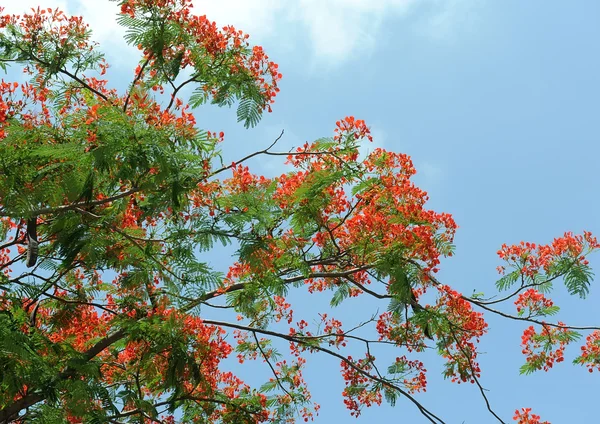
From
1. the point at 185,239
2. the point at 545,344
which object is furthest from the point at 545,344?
the point at 185,239

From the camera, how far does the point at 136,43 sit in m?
6.41

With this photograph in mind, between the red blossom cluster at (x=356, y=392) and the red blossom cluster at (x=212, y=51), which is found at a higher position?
the red blossom cluster at (x=212, y=51)

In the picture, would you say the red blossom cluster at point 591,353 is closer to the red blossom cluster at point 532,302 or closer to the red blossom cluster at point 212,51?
the red blossom cluster at point 532,302

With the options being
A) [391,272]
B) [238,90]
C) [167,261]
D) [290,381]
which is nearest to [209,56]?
[238,90]

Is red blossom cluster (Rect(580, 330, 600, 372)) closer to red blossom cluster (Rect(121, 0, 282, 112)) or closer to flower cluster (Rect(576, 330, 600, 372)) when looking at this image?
flower cluster (Rect(576, 330, 600, 372))

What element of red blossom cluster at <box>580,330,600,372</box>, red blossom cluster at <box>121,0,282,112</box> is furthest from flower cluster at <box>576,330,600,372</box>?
red blossom cluster at <box>121,0,282,112</box>

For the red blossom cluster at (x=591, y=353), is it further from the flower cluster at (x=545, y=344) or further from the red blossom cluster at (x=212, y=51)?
the red blossom cluster at (x=212, y=51)

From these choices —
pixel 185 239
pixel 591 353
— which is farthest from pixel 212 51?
pixel 591 353

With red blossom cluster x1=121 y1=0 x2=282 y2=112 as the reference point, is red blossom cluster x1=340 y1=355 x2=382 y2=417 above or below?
below

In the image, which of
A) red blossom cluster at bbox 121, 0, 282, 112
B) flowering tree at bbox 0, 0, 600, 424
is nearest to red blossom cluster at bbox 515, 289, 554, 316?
flowering tree at bbox 0, 0, 600, 424

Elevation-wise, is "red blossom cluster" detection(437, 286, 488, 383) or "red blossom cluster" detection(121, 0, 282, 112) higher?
"red blossom cluster" detection(121, 0, 282, 112)

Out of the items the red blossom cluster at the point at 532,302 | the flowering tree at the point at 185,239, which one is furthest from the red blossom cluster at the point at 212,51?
the red blossom cluster at the point at 532,302

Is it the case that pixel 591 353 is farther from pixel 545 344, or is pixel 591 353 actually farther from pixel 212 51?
pixel 212 51

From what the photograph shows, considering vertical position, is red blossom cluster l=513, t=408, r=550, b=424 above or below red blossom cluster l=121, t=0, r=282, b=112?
below
